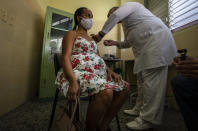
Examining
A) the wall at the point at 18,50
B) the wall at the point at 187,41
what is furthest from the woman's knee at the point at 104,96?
the wall at the point at 187,41

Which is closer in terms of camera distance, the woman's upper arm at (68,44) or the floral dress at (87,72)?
the floral dress at (87,72)

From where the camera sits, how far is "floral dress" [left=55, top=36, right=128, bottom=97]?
2.15 ft

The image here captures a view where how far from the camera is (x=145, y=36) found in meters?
1.12

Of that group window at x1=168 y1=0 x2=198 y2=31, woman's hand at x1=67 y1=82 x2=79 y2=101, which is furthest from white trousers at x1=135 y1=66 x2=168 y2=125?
window at x1=168 y1=0 x2=198 y2=31

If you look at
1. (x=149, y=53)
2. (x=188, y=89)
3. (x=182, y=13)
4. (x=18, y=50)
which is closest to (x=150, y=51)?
(x=149, y=53)

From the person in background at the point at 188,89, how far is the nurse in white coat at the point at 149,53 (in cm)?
36

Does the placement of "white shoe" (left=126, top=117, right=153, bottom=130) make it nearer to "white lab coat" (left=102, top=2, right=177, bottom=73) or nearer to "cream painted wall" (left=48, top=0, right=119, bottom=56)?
"white lab coat" (left=102, top=2, right=177, bottom=73)

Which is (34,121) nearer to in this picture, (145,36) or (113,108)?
(113,108)

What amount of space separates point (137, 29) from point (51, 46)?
1638 mm

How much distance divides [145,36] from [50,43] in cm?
172

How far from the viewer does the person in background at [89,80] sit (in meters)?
0.63

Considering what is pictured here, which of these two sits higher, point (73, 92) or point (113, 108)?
point (73, 92)

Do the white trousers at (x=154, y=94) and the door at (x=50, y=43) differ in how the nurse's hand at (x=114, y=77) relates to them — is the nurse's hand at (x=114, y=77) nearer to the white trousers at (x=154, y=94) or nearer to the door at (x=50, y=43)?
the white trousers at (x=154, y=94)

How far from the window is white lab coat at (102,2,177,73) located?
72cm
